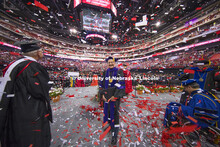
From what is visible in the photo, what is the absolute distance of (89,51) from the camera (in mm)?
34031

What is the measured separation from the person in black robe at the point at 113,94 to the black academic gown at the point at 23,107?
1.42 meters

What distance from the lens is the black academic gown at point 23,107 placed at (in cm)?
95

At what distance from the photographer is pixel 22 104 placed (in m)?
0.98

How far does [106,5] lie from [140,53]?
24.4m

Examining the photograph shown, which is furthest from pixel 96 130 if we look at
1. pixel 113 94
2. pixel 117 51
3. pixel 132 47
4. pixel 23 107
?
pixel 117 51

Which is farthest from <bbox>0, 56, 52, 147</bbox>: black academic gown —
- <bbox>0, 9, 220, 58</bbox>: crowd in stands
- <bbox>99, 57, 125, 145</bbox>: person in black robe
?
<bbox>0, 9, 220, 58</bbox>: crowd in stands

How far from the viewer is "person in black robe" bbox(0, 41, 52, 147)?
3.10 ft

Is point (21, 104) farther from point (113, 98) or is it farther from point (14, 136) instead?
point (113, 98)

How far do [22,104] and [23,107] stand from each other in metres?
0.04

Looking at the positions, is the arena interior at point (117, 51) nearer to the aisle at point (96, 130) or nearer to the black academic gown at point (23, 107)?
the aisle at point (96, 130)

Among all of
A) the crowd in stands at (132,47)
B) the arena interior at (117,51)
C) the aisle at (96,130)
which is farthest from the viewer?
the crowd in stands at (132,47)

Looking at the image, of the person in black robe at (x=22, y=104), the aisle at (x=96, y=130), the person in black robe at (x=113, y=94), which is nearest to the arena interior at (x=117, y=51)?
the aisle at (x=96, y=130)

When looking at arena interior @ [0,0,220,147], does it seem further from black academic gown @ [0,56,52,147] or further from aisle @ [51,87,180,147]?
black academic gown @ [0,56,52,147]

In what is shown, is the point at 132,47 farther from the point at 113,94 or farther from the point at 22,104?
the point at 22,104
